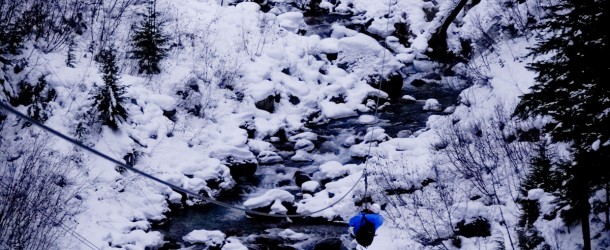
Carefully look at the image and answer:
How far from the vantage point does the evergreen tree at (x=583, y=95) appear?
4570mm

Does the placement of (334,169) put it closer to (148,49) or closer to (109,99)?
(109,99)

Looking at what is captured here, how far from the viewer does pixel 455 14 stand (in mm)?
14766

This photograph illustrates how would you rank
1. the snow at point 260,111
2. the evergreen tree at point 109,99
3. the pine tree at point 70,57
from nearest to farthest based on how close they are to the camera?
1. the snow at point 260,111
2. the evergreen tree at point 109,99
3. the pine tree at point 70,57

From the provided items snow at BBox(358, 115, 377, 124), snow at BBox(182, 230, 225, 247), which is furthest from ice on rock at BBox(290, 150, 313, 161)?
Result: snow at BBox(182, 230, 225, 247)

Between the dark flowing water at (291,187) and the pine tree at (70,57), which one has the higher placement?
the pine tree at (70,57)

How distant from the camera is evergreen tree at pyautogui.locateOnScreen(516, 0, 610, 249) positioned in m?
4.57

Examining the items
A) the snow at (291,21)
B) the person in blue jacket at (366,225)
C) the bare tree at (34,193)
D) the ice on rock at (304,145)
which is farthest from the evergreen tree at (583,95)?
the snow at (291,21)

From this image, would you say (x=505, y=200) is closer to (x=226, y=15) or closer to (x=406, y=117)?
(x=406, y=117)

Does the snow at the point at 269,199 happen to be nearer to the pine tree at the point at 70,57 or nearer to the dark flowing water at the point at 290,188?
the dark flowing water at the point at 290,188

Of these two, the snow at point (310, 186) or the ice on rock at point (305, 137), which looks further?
the ice on rock at point (305, 137)

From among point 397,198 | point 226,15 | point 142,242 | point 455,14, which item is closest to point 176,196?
point 142,242

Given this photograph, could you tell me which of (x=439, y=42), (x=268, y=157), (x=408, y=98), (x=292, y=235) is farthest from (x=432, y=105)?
(x=292, y=235)

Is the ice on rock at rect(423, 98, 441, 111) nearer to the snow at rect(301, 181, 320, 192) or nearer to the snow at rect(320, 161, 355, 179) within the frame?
the snow at rect(320, 161, 355, 179)

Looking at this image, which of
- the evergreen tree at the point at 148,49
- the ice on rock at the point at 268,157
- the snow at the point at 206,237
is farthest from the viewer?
the evergreen tree at the point at 148,49
